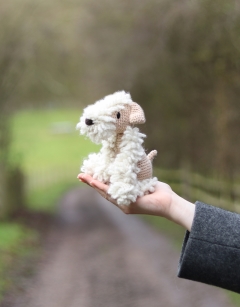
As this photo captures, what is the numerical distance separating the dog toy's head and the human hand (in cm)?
16

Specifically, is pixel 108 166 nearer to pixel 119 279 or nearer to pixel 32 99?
pixel 119 279

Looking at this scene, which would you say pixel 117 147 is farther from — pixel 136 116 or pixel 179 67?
pixel 179 67

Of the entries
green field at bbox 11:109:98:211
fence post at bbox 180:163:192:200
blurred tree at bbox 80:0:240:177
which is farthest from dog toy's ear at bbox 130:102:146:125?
green field at bbox 11:109:98:211

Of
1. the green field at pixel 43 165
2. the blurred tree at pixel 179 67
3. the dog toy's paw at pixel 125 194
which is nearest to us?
the dog toy's paw at pixel 125 194

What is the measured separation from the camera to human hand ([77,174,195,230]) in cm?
133

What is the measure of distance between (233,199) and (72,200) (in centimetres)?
729

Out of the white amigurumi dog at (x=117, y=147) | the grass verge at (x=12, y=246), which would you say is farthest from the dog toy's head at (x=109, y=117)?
the grass verge at (x=12, y=246)

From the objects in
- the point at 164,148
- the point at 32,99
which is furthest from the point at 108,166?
the point at 32,99

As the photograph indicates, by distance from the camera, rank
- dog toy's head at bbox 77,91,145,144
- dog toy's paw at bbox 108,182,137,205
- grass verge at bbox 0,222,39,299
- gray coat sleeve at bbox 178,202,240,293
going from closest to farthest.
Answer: gray coat sleeve at bbox 178,202,240,293 → dog toy's paw at bbox 108,182,137,205 → dog toy's head at bbox 77,91,145,144 → grass verge at bbox 0,222,39,299

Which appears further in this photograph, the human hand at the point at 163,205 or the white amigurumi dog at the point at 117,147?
the white amigurumi dog at the point at 117,147

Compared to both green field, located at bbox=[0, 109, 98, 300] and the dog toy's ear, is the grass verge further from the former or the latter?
the dog toy's ear

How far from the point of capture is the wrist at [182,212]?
1319 millimetres

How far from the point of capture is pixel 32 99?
12.8 m

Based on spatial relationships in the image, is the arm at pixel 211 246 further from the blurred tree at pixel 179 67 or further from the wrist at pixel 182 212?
the blurred tree at pixel 179 67
